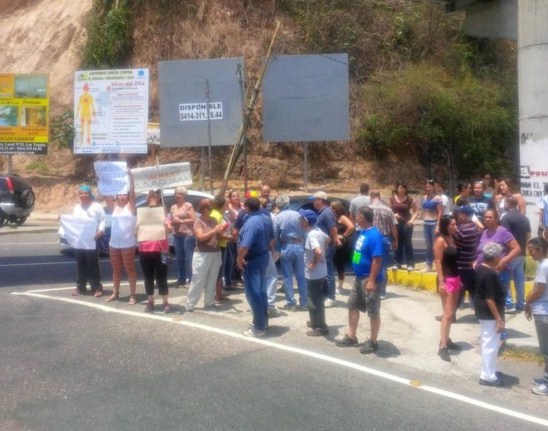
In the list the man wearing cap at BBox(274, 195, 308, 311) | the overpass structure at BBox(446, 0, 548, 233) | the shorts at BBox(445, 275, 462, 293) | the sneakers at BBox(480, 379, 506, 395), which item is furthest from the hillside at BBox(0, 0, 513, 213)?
the sneakers at BBox(480, 379, 506, 395)

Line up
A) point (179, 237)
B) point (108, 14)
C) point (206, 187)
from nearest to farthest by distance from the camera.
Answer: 1. point (179, 237)
2. point (206, 187)
3. point (108, 14)

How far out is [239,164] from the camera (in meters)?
32.7

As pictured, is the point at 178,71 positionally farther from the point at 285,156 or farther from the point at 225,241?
the point at 225,241

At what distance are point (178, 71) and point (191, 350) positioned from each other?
20054 mm

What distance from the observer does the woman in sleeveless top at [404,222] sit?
13750mm

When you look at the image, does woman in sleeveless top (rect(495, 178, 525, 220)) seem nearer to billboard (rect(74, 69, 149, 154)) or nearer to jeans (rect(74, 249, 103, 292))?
jeans (rect(74, 249, 103, 292))

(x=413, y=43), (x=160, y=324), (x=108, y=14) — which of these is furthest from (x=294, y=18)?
(x=160, y=324)

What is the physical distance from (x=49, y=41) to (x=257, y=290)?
31.6 m

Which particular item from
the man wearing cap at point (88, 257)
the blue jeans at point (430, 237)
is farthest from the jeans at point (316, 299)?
the blue jeans at point (430, 237)

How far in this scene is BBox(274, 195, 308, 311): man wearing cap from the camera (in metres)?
11.0

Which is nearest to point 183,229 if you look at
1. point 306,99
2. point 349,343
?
point 349,343

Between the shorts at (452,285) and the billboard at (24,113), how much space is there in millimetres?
23618

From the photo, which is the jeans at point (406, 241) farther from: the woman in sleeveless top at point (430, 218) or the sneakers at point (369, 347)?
the sneakers at point (369, 347)

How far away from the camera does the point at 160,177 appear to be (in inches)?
523
